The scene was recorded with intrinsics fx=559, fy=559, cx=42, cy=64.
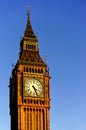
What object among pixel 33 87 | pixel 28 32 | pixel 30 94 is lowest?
pixel 30 94

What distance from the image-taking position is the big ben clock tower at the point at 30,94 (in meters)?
105

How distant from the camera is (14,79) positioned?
108 meters

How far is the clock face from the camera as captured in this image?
4178 inches

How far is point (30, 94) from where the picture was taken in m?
106

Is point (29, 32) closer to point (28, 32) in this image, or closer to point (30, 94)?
point (28, 32)

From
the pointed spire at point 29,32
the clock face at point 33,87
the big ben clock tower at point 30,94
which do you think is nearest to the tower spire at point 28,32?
the pointed spire at point 29,32

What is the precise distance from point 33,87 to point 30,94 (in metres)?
1.49

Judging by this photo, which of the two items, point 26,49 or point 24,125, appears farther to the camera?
point 26,49

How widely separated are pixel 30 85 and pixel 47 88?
11.9 feet

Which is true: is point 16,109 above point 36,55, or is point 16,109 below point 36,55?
below

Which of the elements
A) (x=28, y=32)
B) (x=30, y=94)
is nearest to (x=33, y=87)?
(x=30, y=94)

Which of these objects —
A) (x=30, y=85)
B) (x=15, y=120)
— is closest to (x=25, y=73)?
(x=30, y=85)

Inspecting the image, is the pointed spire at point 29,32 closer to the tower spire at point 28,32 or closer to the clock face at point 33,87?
the tower spire at point 28,32

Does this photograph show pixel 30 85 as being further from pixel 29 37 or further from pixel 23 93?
pixel 29 37
